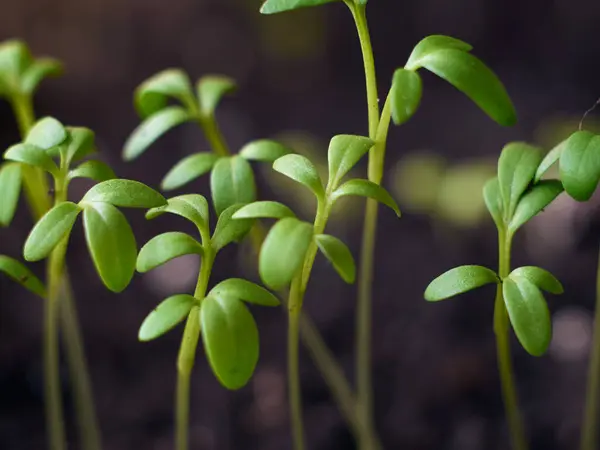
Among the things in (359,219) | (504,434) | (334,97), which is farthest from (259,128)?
(504,434)

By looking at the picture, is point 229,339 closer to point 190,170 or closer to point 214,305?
point 214,305

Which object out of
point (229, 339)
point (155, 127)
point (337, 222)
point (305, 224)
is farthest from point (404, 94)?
point (337, 222)

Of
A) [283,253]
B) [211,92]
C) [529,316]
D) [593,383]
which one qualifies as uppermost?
[211,92]

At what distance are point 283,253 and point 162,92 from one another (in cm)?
44

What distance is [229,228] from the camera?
0.71 m

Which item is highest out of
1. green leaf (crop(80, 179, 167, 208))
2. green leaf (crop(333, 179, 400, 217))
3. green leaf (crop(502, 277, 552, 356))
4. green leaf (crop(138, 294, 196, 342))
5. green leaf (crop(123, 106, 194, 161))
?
green leaf (crop(123, 106, 194, 161))

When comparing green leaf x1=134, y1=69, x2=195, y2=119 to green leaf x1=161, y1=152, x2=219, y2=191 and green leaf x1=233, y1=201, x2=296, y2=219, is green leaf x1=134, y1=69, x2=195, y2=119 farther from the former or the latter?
green leaf x1=233, y1=201, x2=296, y2=219

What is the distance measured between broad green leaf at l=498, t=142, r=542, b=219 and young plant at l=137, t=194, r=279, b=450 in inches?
9.7

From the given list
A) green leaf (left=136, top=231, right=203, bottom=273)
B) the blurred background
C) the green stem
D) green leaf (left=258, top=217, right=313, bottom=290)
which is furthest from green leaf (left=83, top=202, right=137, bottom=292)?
the blurred background

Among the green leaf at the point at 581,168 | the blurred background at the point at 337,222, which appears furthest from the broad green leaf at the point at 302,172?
the blurred background at the point at 337,222

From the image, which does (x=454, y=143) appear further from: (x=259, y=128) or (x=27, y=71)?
(x=27, y=71)

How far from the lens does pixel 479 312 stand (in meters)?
1.59

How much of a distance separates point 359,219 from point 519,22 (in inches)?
37.7

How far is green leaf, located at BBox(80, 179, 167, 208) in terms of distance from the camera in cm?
66
